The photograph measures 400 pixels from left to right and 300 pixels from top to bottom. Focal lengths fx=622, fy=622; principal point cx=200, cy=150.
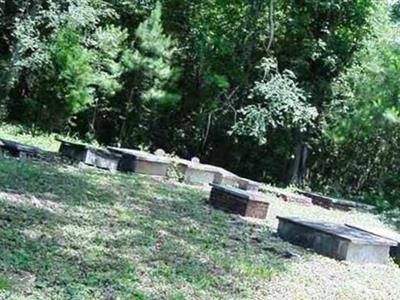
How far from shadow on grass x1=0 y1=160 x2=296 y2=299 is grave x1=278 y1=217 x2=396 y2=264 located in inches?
10.8

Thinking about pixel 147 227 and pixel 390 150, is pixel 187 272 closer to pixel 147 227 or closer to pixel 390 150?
pixel 147 227

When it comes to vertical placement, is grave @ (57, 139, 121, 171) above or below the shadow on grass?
above

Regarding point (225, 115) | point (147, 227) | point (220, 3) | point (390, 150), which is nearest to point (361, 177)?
point (390, 150)

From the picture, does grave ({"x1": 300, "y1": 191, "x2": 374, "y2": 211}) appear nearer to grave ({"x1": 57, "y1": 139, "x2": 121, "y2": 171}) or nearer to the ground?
the ground

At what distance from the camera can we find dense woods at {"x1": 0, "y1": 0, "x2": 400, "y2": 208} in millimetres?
13938

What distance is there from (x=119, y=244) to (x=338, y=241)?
7.95 feet

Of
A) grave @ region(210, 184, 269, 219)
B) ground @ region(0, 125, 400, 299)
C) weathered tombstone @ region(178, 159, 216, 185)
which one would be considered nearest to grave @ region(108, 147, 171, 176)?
weathered tombstone @ region(178, 159, 216, 185)

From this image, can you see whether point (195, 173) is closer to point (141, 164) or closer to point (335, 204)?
point (141, 164)

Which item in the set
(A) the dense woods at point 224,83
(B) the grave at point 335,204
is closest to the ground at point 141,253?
(B) the grave at point 335,204

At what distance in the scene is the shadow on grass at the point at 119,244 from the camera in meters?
4.38

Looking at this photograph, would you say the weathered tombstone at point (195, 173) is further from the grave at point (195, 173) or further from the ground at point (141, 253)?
the ground at point (141, 253)

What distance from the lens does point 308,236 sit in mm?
6938

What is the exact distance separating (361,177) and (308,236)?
9.15m

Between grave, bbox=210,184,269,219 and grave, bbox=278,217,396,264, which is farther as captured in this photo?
grave, bbox=210,184,269,219
